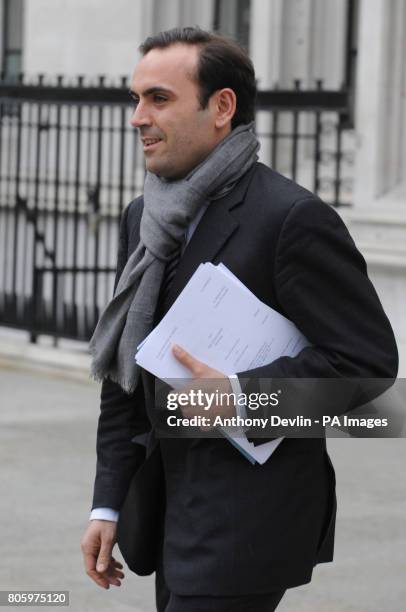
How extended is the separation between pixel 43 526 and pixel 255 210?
13.9 ft

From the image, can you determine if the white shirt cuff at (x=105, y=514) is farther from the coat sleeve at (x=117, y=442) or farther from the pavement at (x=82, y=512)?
the pavement at (x=82, y=512)

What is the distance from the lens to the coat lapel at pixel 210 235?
337 cm

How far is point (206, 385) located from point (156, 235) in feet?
1.28

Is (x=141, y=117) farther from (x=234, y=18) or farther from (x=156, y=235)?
(x=234, y=18)

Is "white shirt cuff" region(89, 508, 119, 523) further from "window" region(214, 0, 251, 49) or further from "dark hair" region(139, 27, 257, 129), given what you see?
"window" region(214, 0, 251, 49)

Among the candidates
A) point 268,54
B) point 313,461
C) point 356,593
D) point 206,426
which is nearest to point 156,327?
point 206,426

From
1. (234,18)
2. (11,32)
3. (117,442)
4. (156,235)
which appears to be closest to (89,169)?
(234,18)

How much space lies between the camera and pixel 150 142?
11.1 feet

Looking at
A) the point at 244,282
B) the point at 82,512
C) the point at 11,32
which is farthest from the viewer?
the point at 11,32

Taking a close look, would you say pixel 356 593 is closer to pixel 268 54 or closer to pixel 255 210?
pixel 255 210

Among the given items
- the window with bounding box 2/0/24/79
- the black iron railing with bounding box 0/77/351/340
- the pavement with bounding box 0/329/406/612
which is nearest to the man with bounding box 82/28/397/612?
the pavement with bounding box 0/329/406/612

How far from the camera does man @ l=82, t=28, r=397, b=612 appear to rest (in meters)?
3.29

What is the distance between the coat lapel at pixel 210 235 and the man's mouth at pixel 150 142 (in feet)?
0.59

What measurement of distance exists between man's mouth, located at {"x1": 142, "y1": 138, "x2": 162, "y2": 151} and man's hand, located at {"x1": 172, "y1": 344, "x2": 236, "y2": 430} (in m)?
0.44
